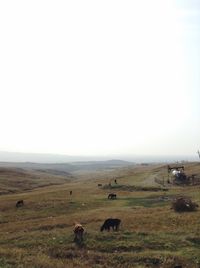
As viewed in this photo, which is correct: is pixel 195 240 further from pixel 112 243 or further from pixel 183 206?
pixel 183 206

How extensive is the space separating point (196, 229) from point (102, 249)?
846cm

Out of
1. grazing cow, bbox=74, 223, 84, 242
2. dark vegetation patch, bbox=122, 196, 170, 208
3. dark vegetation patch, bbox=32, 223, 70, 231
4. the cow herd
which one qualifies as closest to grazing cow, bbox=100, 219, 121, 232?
the cow herd

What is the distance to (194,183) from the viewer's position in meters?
79.1

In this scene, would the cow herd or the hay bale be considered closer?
the cow herd

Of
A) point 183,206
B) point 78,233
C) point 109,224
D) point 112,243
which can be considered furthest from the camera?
point 183,206

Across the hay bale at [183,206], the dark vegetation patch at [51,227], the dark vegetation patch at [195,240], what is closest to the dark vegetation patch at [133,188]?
the hay bale at [183,206]

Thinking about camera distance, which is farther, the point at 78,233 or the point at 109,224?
the point at 109,224

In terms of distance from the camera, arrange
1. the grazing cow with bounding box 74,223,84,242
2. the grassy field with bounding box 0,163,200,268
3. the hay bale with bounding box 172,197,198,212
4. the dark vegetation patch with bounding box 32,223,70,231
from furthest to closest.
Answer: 1. the hay bale with bounding box 172,197,198,212
2. the dark vegetation patch with bounding box 32,223,70,231
3. the grazing cow with bounding box 74,223,84,242
4. the grassy field with bounding box 0,163,200,268

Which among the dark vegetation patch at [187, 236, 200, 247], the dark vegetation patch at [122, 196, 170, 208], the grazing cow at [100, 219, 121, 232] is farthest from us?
the dark vegetation patch at [122, 196, 170, 208]

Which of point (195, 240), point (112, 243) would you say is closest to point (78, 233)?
point (112, 243)

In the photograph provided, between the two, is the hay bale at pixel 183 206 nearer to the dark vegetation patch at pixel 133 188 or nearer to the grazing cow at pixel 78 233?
the grazing cow at pixel 78 233

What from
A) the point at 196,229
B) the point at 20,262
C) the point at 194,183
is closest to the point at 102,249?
the point at 20,262

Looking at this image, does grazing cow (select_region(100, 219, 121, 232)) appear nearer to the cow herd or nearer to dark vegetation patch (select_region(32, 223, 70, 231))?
the cow herd

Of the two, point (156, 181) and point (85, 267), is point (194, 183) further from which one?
point (85, 267)
